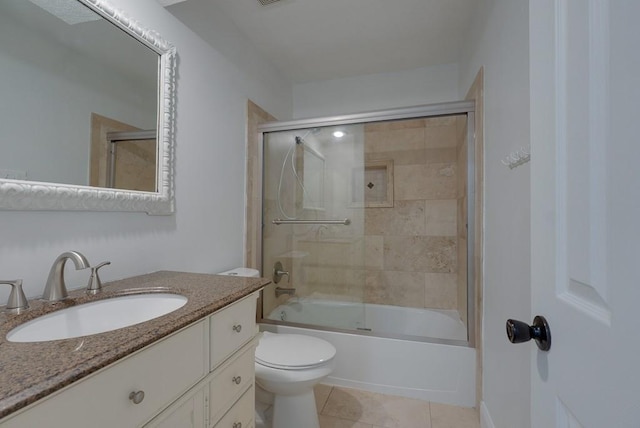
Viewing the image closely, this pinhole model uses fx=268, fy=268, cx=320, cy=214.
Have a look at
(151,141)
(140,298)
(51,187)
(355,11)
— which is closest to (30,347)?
(140,298)

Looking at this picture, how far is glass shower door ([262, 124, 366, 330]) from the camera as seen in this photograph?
2244 mm

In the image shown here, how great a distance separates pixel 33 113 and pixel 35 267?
50 cm

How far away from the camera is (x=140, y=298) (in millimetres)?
958

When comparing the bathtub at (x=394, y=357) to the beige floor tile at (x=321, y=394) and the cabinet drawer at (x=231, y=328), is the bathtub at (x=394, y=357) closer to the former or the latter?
the beige floor tile at (x=321, y=394)

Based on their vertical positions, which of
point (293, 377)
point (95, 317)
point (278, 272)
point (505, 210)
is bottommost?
point (293, 377)

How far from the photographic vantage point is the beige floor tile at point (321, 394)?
1678 mm

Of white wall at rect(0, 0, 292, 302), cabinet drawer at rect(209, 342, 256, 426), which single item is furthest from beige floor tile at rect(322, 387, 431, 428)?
white wall at rect(0, 0, 292, 302)

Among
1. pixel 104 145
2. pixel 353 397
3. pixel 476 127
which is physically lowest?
pixel 353 397

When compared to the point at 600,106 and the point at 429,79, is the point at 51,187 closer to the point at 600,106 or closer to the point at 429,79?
the point at 600,106

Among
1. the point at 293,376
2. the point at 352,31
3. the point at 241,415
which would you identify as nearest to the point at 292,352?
the point at 293,376

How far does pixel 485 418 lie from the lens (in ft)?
4.74

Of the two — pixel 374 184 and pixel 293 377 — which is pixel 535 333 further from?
pixel 374 184

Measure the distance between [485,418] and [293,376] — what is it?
108 centimetres

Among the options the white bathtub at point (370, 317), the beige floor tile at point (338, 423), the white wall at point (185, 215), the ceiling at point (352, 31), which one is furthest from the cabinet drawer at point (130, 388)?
the ceiling at point (352, 31)
